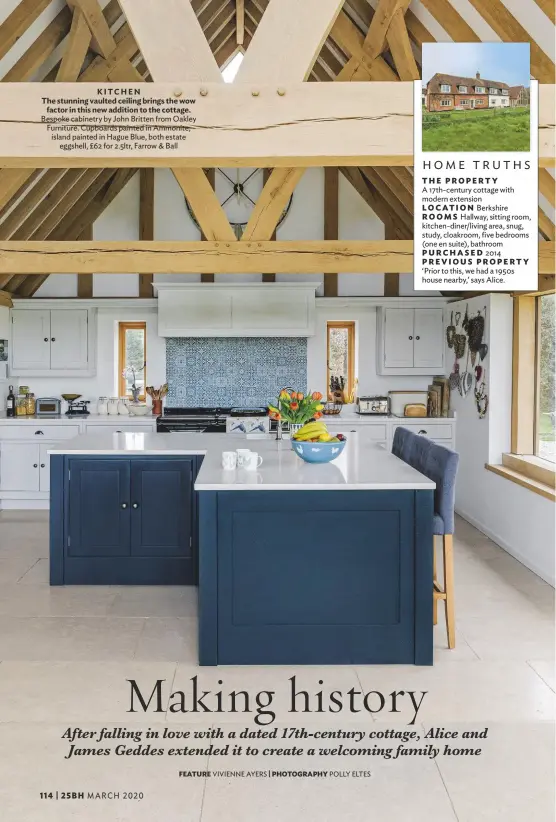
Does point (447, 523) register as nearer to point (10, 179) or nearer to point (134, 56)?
point (10, 179)

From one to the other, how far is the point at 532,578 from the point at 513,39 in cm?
339

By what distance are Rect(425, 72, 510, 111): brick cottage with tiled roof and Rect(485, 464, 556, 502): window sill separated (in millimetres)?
2857

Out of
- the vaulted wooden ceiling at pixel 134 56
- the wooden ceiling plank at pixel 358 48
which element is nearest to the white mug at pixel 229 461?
the vaulted wooden ceiling at pixel 134 56

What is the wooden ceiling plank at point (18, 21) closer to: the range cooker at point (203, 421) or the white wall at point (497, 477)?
the range cooker at point (203, 421)

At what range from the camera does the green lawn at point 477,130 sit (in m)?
2.66

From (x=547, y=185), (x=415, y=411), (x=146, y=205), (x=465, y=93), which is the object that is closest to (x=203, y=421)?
(x=415, y=411)

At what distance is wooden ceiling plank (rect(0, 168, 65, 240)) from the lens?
5.70 meters

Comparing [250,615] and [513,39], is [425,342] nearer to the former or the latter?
[513,39]

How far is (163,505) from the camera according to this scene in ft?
14.9

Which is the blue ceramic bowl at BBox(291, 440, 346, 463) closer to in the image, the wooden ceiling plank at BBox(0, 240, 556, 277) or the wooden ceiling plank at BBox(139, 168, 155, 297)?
the wooden ceiling plank at BBox(0, 240, 556, 277)

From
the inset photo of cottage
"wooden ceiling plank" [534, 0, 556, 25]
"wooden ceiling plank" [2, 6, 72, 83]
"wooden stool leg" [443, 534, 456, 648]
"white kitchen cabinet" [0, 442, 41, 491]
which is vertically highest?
"wooden ceiling plank" [2, 6, 72, 83]

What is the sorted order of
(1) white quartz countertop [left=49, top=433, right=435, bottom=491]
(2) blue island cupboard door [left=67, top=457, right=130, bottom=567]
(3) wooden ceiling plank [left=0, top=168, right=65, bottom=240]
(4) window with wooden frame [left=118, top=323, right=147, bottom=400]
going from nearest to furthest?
(1) white quartz countertop [left=49, top=433, right=435, bottom=491]
(2) blue island cupboard door [left=67, top=457, right=130, bottom=567]
(3) wooden ceiling plank [left=0, top=168, right=65, bottom=240]
(4) window with wooden frame [left=118, top=323, right=147, bottom=400]

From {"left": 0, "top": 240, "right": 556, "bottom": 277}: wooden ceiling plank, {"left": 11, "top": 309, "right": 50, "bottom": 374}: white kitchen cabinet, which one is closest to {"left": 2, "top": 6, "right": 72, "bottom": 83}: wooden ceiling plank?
{"left": 0, "top": 240, "right": 556, "bottom": 277}: wooden ceiling plank

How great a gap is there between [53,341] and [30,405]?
73 cm
